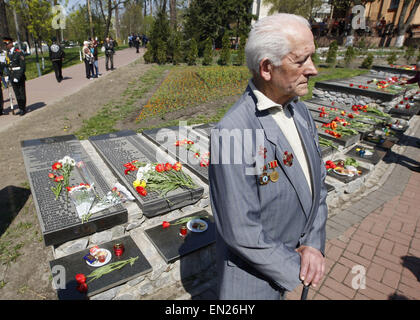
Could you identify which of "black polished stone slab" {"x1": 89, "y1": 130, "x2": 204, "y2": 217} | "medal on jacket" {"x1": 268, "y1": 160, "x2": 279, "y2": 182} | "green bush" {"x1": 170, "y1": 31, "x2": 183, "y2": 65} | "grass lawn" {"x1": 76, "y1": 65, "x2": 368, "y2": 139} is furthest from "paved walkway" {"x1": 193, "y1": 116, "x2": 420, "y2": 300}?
"green bush" {"x1": 170, "y1": 31, "x2": 183, "y2": 65}

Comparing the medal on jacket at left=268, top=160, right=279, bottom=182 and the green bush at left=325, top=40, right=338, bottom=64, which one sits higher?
the green bush at left=325, top=40, right=338, bottom=64

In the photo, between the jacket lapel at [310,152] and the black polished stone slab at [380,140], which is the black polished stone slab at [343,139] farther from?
the jacket lapel at [310,152]

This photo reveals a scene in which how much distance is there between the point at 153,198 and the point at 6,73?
7234 mm

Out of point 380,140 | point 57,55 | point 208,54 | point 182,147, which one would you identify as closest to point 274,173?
point 182,147

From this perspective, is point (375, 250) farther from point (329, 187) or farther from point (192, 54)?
point (192, 54)

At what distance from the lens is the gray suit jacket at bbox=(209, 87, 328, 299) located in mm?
1309

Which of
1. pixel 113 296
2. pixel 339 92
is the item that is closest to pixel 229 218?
pixel 113 296

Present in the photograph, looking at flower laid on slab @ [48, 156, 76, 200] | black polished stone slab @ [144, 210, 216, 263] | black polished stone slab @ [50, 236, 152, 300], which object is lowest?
black polished stone slab @ [50, 236, 152, 300]

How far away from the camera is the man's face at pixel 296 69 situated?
134 centimetres

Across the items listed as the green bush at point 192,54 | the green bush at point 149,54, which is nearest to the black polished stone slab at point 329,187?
the green bush at point 192,54

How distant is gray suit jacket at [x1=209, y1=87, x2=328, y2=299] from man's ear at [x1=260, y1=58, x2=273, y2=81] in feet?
0.41

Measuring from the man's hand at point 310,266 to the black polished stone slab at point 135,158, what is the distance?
217 centimetres

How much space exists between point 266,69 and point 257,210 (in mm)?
709

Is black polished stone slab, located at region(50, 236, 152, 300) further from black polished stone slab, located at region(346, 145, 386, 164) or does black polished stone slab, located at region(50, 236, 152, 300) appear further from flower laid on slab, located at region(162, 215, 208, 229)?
black polished stone slab, located at region(346, 145, 386, 164)
